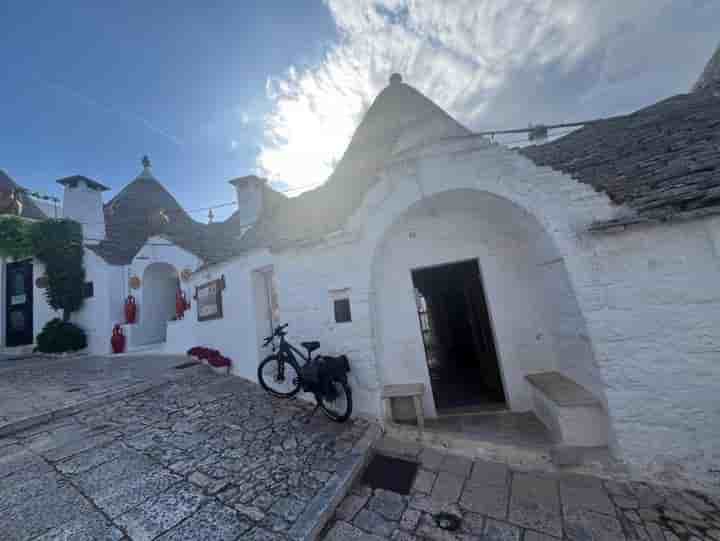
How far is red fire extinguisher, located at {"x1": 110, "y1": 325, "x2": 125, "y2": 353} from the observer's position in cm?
988

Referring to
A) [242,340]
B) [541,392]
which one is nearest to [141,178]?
[242,340]

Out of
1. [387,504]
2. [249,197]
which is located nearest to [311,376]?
[387,504]

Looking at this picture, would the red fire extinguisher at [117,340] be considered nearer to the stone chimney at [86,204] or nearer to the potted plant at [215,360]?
the stone chimney at [86,204]

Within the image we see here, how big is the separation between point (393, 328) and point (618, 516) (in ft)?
10.8

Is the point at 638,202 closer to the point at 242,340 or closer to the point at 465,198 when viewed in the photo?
Answer: the point at 465,198

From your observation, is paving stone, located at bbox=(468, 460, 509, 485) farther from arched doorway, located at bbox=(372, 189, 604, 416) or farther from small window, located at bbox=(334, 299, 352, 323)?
small window, located at bbox=(334, 299, 352, 323)

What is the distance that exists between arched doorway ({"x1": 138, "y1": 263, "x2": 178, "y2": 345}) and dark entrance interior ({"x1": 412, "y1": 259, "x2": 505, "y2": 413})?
1125 cm

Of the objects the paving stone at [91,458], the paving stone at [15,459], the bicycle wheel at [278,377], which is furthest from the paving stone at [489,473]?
the paving stone at [15,459]

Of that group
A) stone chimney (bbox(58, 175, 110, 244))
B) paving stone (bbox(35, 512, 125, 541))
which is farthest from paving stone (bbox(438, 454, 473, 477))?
stone chimney (bbox(58, 175, 110, 244))

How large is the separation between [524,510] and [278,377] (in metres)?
4.12

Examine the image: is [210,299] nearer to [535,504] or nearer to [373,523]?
[373,523]

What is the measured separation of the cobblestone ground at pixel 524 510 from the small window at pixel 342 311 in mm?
2270

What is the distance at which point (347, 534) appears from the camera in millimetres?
2490

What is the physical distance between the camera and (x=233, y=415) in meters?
4.57
